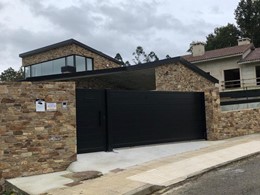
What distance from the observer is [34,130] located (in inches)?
403

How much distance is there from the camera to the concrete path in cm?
812

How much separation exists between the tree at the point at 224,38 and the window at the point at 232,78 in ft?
73.4

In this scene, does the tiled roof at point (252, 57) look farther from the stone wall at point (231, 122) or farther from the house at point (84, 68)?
the stone wall at point (231, 122)

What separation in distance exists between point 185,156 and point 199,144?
9.44 ft

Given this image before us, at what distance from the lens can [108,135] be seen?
40.9 ft

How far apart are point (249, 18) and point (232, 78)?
2672cm

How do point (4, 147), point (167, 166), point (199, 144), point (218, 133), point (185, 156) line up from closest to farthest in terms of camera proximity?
point (4, 147) < point (167, 166) < point (185, 156) < point (199, 144) < point (218, 133)

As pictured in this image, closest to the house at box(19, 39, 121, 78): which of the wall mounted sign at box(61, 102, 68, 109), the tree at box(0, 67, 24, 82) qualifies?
the wall mounted sign at box(61, 102, 68, 109)

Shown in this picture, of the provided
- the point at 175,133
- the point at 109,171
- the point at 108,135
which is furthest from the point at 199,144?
the point at 109,171

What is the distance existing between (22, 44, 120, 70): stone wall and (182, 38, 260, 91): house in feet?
27.4

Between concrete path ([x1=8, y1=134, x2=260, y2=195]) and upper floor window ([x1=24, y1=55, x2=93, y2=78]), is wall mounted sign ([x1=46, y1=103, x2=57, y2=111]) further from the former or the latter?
upper floor window ([x1=24, y1=55, x2=93, y2=78])

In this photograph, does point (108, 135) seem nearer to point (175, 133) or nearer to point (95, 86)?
point (175, 133)

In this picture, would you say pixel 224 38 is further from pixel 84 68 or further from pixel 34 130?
pixel 34 130

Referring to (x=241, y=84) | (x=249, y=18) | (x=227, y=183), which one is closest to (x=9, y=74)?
(x=249, y=18)
